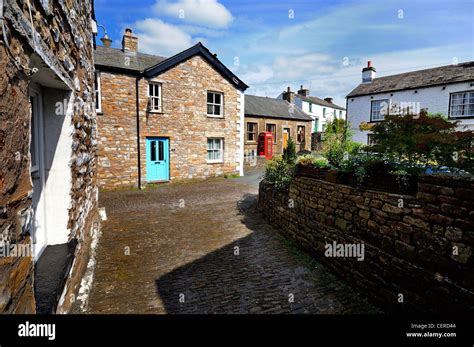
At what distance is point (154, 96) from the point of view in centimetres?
1279

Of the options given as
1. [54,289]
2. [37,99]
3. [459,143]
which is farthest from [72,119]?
[459,143]

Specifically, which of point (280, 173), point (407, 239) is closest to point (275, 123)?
point (280, 173)

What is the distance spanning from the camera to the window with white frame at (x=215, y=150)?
49.0ft

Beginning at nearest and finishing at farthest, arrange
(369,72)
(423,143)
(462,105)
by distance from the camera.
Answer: (423,143)
(462,105)
(369,72)

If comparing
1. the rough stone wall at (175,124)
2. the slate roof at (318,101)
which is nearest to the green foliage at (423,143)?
the rough stone wall at (175,124)

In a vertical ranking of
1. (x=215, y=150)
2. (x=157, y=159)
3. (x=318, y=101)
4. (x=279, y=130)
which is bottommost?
(x=157, y=159)

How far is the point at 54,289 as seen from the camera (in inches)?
98.2

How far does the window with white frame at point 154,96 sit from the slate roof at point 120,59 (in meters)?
0.89

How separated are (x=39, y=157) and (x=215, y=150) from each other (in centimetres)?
1222

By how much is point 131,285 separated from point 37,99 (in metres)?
3.12

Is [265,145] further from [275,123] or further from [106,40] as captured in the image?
[106,40]

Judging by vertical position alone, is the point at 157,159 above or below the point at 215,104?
below

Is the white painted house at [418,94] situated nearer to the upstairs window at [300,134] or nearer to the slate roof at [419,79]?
the slate roof at [419,79]

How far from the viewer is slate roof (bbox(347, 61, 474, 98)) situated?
16.9 metres
